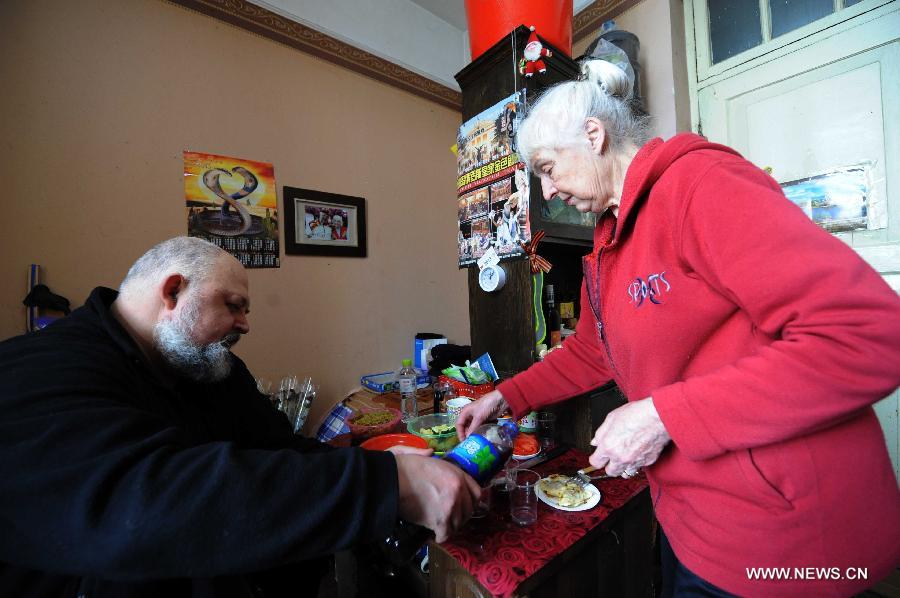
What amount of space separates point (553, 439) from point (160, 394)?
4.01ft

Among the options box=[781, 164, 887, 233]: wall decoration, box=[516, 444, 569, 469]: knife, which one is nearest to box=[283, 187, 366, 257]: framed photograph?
box=[516, 444, 569, 469]: knife

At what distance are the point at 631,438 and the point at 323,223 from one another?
2214mm

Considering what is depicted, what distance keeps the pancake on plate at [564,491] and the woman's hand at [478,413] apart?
24 cm

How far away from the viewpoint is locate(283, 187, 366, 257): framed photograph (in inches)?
89.1

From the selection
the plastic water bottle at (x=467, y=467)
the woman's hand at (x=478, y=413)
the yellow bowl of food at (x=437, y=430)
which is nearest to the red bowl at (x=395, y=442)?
the yellow bowl of food at (x=437, y=430)

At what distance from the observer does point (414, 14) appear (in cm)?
278

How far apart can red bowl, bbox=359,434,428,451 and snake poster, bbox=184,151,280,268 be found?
4.70ft

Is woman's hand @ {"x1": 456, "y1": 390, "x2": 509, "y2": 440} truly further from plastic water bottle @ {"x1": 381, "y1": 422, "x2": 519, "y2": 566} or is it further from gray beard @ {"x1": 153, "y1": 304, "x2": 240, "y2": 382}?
gray beard @ {"x1": 153, "y1": 304, "x2": 240, "y2": 382}

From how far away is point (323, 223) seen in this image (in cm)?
240

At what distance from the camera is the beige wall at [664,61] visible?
218 centimetres

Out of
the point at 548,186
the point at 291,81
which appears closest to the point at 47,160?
the point at 291,81

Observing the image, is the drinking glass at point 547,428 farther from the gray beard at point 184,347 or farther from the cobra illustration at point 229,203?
the cobra illustration at point 229,203

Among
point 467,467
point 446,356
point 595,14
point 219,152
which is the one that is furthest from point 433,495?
point 595,14

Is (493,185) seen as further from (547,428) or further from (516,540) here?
(516,540)
